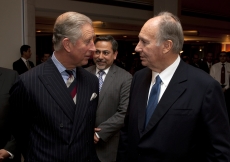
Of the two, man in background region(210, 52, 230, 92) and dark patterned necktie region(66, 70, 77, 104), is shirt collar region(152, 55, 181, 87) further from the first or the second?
man in background region(210, 52, 230, 92)

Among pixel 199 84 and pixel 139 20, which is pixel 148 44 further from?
pixel 139 20

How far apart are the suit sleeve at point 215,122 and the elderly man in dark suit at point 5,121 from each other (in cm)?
121

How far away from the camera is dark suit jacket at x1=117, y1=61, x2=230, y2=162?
140 centimetres

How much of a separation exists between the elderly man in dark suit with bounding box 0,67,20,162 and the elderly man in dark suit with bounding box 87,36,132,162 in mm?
701

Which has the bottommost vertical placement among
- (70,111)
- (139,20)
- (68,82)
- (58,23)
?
(70,111)

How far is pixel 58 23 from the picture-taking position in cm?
157

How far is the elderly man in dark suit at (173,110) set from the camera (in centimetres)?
141

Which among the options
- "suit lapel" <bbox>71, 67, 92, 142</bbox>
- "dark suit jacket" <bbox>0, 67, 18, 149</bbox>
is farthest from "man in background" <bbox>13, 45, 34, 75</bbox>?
"suit lapel" <bbox>71, 67, 92, 142</bbox>

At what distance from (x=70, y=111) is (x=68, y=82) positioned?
0.62ft

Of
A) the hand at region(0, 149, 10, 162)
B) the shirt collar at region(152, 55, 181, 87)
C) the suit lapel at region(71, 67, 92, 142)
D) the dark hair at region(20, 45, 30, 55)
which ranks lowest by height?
the hand at region(0, 149, 10, 162)

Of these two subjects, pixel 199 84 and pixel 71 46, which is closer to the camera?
pixel 199 84

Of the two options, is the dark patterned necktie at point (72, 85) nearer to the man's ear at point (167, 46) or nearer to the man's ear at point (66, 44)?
the man's ear at point (66, 44)

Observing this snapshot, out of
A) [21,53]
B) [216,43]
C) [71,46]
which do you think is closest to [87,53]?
[71,46]

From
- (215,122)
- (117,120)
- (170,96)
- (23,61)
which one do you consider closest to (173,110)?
(170,96)
